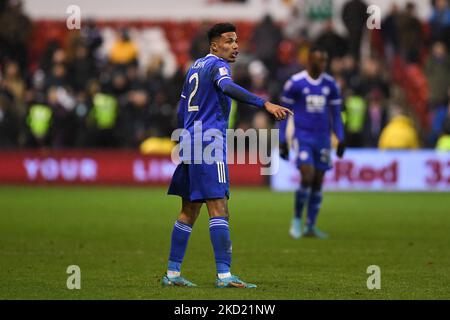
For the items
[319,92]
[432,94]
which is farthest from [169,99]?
[319,92]

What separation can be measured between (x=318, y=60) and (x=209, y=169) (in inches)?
226

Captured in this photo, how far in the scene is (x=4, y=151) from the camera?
24172 millimetres

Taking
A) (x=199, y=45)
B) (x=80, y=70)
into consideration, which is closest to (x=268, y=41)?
(x=199, y=45)

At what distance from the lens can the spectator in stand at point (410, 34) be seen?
26141 mm

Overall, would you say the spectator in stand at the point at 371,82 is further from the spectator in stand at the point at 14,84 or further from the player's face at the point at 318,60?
the player's face at the point at 318,60

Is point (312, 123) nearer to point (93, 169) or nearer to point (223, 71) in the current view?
point (223, 71)

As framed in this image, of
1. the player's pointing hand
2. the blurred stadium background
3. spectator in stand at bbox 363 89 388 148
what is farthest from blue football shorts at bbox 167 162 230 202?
spectator in stand at bbox 363 89 388 148

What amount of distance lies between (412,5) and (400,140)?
3735 mm

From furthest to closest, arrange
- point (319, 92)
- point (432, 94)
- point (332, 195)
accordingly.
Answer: point (432, 94), point (332, 195), point (319, 92)

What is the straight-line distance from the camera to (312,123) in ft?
49.2

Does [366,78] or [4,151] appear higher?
[366,78]

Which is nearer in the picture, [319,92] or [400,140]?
[319,92]

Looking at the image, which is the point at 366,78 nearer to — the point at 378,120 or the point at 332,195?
the point at 378,120
